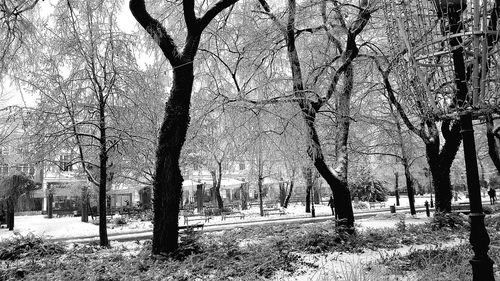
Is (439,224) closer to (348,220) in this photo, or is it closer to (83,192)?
(348,220)

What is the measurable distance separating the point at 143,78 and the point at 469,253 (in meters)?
10.0

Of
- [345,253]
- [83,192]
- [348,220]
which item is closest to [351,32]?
[348,220]

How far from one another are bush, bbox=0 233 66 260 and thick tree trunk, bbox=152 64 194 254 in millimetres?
2923

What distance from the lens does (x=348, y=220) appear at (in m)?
9.58

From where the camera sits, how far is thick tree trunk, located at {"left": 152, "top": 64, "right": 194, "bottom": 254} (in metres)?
6.91

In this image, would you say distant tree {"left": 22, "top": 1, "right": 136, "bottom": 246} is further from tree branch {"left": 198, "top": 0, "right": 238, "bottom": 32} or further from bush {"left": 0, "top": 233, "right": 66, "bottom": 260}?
tree branch {"left": 198, "top": 0, "right": 238, "bottom": 32}

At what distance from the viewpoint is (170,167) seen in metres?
7.08

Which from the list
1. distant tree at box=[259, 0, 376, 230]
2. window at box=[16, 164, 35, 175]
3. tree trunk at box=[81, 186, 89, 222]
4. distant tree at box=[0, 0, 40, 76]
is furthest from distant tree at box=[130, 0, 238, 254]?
tree trunk at box=[81, 186, 89, 222]

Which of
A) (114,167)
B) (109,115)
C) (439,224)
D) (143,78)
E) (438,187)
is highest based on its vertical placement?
(143,78)

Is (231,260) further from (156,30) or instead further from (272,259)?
(156,30)

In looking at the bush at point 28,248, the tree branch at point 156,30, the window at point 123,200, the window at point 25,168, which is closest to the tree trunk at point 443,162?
the tree branch at point 156,30

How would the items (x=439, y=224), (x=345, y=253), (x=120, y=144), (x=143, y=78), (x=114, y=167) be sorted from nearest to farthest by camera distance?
(x=345, y=253) < (x=439, y=224) < (x=143, y=78) < (x=120, y=144) < (x=114, y=167)

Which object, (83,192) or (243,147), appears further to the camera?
(83,192)

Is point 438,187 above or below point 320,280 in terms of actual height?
above
